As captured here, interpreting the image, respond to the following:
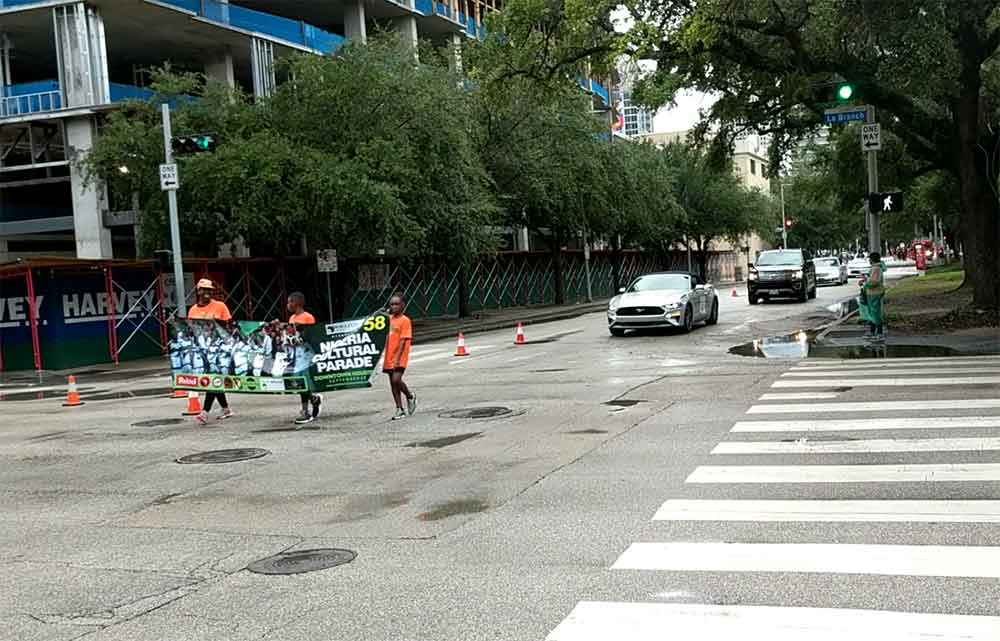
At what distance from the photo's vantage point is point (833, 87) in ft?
59.1

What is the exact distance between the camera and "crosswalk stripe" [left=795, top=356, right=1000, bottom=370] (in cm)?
1414

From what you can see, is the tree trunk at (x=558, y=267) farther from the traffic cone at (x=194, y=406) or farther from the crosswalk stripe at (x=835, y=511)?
the crosswalk stripe at (x=835, y=511)

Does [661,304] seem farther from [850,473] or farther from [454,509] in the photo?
[454,509]

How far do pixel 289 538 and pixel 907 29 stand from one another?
47.4 feet

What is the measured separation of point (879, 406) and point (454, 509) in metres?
5.87

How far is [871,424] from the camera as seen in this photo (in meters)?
9.48

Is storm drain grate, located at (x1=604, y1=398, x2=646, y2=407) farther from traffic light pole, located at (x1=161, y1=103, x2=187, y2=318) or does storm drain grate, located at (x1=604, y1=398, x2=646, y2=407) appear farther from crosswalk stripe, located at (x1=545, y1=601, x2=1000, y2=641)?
traffic light pole, located at (x1=161, y1=103, x2=187, y2=318)

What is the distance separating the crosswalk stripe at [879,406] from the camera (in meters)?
10.1

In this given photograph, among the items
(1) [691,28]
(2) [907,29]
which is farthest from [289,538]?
(2) [907,29]

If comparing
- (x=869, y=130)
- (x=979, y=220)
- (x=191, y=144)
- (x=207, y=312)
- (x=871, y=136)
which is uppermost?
(x=191, y=144)

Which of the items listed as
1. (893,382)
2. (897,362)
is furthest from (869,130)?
(893,382)

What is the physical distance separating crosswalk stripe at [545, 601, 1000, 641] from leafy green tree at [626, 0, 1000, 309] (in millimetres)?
12665

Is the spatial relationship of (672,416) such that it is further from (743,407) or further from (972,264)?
(972,264)

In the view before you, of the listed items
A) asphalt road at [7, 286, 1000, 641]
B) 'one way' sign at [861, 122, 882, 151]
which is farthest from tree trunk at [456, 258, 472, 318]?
asphalt road at [7, 286, 1000, 641]
